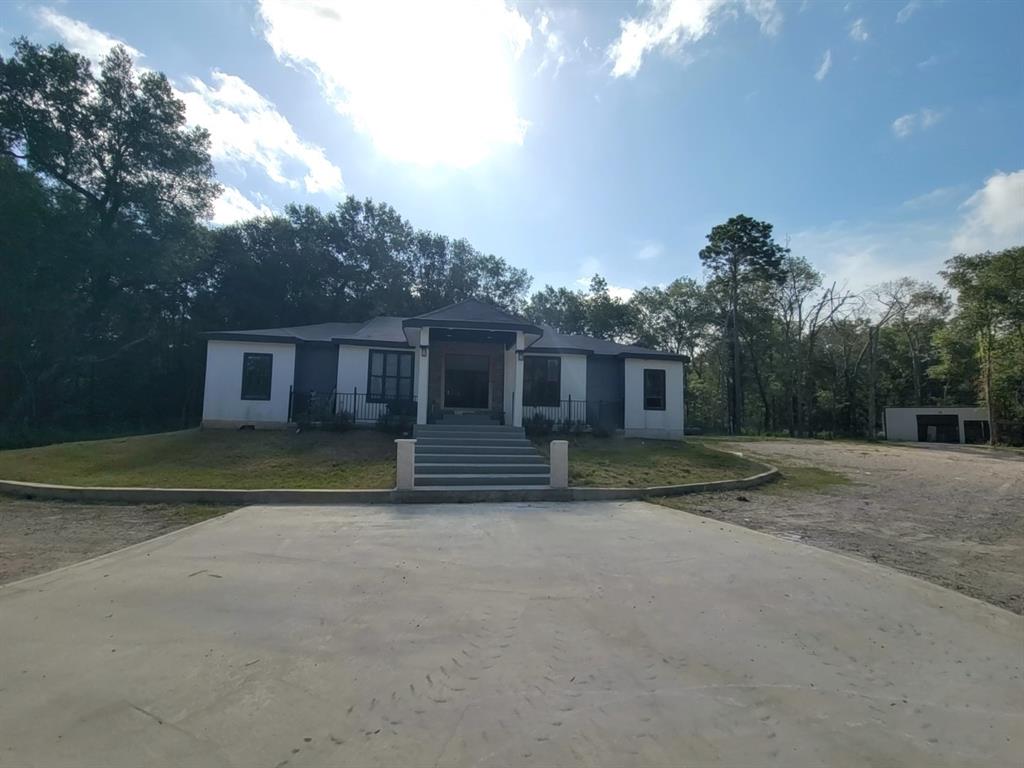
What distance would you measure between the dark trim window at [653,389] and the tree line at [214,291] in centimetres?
1780

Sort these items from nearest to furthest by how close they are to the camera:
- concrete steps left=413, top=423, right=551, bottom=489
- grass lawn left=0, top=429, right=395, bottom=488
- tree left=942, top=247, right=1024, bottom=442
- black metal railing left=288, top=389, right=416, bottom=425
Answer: grass lawn left=0, top=429, right=395, bottom=488 → concrete steps left=413, top=423, right=551, bottom=489 → black metal railing left=288, top=389, right=416, bottom=425 → tree left=942, top=247, right=1024, bottom=442

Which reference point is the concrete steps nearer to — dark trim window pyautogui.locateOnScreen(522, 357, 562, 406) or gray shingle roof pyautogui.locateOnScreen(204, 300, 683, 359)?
gray shingle roof pyautogui.locateOnScreen(204, 300, 683, 359)

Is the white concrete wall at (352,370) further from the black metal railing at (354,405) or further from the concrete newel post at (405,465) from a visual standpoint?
the concrete newel post at (405,465)

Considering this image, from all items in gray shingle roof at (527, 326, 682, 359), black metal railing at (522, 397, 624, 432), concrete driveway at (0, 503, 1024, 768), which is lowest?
concrete driveway at (0, 503, 1024, 768)

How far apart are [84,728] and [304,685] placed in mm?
959

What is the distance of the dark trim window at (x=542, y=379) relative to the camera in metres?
16.7

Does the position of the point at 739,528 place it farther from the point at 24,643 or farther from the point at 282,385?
the point at 282,385

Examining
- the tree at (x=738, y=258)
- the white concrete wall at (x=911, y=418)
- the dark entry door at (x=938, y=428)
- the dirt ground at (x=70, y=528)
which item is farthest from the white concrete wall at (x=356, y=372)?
the dark entry door at (x=938, y=428)

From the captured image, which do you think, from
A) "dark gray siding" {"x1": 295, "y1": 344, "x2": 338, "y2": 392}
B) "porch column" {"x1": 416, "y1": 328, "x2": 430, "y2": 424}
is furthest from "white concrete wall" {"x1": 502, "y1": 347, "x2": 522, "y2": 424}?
"dark gray siding" {"x1": 295, "y1": 344, "x2": 338, "y2": 392}

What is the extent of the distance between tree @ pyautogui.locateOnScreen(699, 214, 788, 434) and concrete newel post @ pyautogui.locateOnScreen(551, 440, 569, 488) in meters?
29.0

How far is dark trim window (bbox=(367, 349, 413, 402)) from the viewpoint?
16188mm

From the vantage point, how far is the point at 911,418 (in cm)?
3372

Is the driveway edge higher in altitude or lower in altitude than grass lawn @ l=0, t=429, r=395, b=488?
lower

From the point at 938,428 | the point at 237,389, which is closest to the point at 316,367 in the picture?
the point at 237,389
